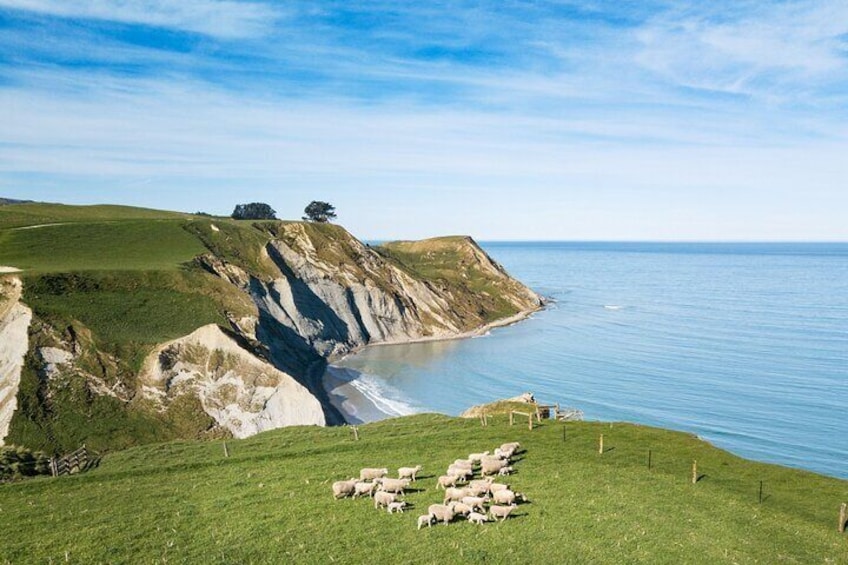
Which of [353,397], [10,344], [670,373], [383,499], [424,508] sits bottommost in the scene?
[353,397]

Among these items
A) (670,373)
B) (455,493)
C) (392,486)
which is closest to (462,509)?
(455,493)

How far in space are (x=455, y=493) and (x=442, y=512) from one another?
2.00m

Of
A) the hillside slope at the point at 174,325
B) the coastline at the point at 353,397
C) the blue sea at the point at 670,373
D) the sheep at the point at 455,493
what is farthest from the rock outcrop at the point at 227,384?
the sheep at the point at 455,493

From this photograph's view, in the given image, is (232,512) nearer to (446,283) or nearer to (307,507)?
(307,507)

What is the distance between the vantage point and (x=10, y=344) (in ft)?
174

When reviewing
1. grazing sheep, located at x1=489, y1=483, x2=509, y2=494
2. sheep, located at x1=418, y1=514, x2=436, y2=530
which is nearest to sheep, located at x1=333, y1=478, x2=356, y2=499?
sheep, located at x1=418, y1=514, x2=436, y2=530

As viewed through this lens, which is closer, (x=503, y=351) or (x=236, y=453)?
(x=236, y=453)

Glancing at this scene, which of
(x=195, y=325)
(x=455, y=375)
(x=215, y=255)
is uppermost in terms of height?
(x=215, y=255)

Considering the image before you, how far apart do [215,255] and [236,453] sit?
60.0 m

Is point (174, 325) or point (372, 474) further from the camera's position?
point (174, 325)

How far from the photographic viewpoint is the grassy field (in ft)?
69.4

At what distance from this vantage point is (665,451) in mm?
35938

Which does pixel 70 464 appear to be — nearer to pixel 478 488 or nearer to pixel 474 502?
pixel 478 488

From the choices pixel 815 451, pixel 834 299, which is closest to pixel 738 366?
pixel 815 451
